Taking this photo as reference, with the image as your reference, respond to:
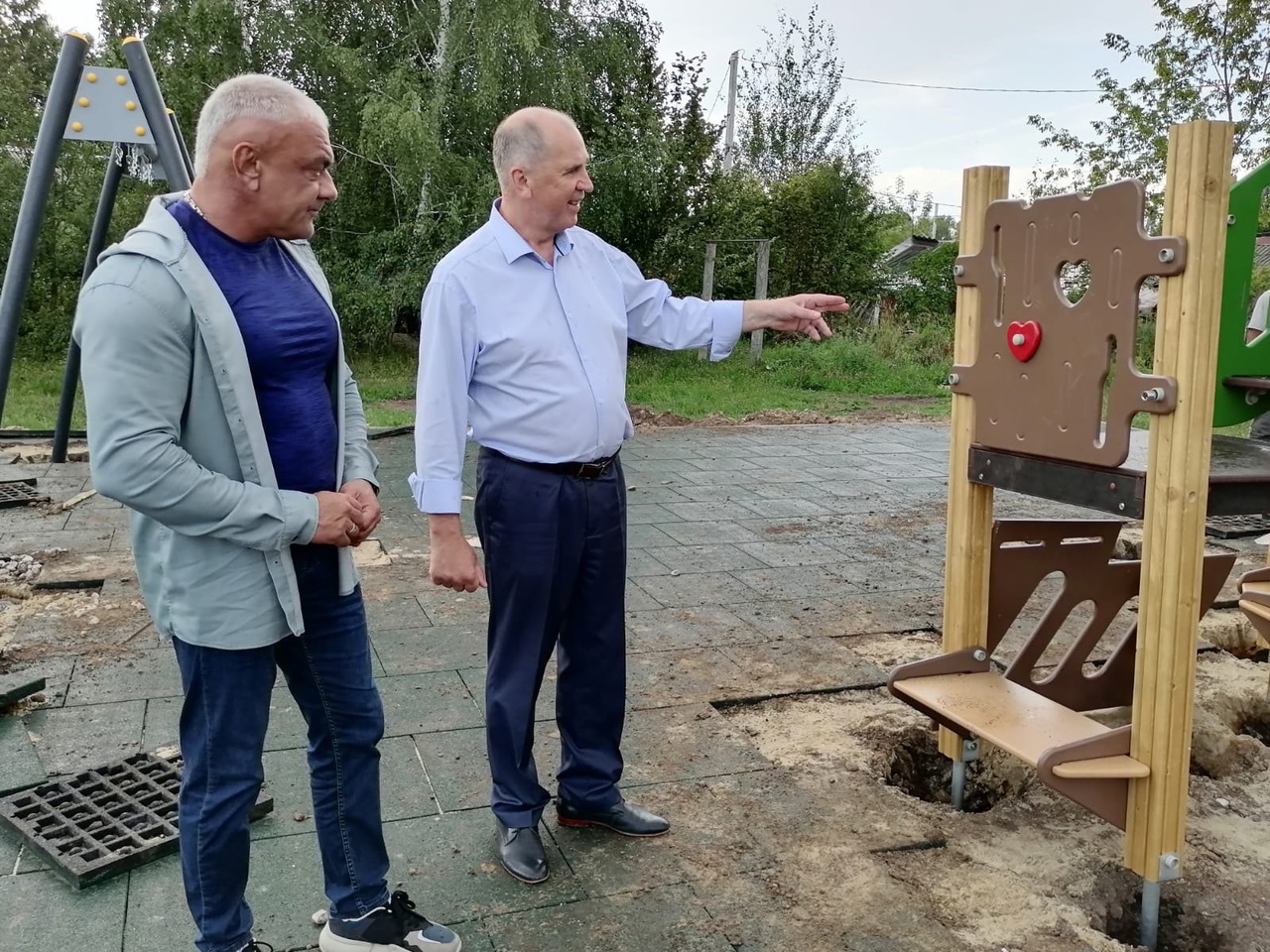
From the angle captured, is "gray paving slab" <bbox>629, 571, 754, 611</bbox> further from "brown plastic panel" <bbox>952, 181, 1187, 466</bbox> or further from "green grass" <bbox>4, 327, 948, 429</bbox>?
"green grass" <bbox>4, 327, 948, 429</bbox>

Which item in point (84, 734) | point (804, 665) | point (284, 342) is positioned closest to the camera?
point (284, 342)

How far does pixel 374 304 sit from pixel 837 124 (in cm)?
2143

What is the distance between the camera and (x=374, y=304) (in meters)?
15.4

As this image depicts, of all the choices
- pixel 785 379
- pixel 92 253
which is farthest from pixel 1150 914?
pixel 785 379

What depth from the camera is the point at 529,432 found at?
107 inches

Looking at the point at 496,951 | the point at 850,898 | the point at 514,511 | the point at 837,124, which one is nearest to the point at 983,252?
the point at 514,511

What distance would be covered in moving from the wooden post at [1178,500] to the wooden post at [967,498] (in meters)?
0.62

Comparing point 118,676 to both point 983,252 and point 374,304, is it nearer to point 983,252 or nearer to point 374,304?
point 983,252

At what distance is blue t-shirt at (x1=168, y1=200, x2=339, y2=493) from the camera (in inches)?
78.2

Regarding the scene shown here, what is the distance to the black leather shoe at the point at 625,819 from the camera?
2.94 m

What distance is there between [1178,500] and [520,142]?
1.72m

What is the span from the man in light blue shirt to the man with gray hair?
0.45 meters

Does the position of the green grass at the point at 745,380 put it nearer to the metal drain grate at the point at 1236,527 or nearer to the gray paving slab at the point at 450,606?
the metal drain grate at the point at 1236,527

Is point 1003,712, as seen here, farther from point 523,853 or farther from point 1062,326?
point 523,853
